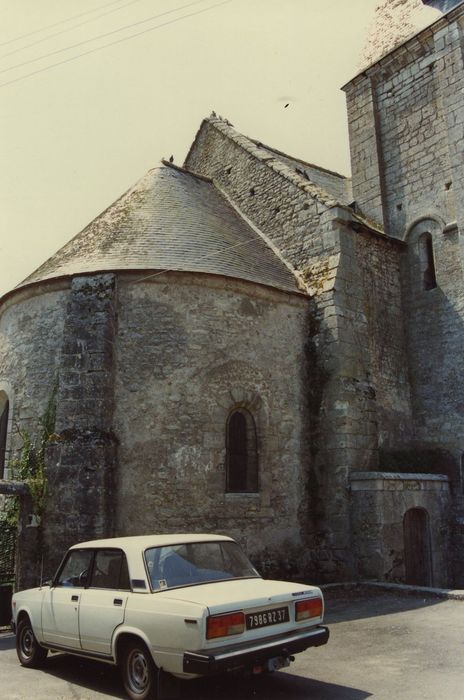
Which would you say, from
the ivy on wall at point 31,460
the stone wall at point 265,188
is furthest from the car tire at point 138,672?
the stone wall at point 265,188

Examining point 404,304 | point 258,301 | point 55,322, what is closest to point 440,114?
point 404,304

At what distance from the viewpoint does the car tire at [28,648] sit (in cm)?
653

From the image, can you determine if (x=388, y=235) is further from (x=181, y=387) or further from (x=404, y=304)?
(x=181, y=387)

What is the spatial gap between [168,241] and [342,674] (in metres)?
9.14

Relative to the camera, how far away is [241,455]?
1188 cm

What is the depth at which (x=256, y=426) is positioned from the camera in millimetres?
12008

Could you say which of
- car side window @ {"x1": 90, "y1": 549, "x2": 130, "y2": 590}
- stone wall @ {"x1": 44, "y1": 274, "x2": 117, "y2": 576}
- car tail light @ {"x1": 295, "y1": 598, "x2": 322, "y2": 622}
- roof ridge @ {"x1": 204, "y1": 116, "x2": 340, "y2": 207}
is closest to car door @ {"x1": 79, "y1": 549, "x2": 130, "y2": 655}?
car side window @ {"x1": 90, "y1": 549, "x2": 130, "y2": 590}

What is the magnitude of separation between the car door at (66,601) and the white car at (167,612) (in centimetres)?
1

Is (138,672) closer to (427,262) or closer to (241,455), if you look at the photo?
(241,455)

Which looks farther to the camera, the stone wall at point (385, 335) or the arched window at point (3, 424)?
the stone wall at point (385, 335)

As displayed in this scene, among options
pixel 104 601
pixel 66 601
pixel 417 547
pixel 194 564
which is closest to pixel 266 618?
pixel 194 564

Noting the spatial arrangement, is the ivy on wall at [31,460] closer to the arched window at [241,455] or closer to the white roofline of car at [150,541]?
the arched window at [241,455]

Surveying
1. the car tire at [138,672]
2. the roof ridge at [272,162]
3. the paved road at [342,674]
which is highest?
the roof ridge at [272,162]

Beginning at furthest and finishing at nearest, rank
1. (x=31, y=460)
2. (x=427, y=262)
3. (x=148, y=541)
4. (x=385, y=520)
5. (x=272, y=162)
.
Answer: (x=272, y=162) → (x=427, y=262) → (x=385, y=520) → (x=31, y=460) → (x=148, y=541)
